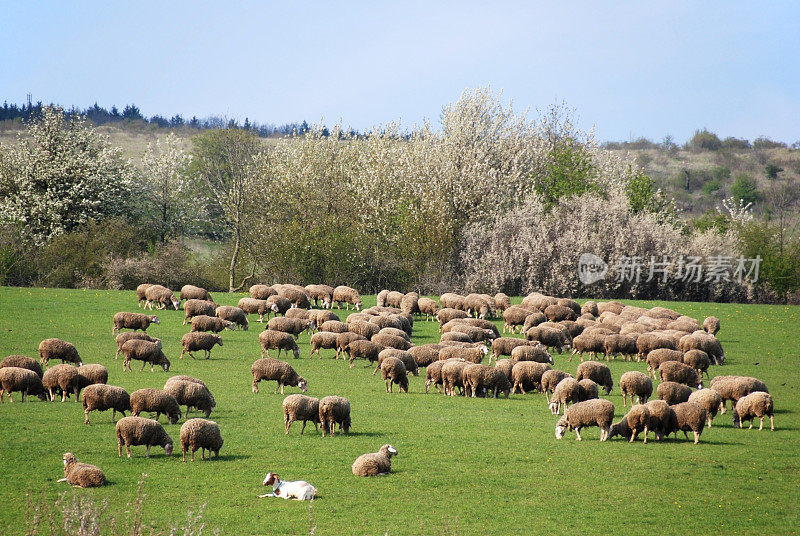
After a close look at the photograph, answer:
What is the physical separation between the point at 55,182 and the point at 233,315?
1129 inches

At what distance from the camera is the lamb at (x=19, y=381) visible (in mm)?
17641

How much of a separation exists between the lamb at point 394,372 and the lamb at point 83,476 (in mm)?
9927

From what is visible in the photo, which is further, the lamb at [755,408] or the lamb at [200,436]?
the lamb at [755,408]

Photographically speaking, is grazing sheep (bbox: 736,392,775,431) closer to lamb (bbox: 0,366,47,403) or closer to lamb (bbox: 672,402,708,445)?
lamb (bbox: 672,402,708,445)

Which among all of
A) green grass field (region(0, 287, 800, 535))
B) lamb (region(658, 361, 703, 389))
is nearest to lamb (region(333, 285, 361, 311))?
green grass field (region(0, 287, 800, 535))

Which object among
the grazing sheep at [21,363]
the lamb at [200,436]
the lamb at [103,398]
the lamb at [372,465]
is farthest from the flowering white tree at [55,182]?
the lamb at [372,465]

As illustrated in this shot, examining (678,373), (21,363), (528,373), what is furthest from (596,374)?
(21,363)

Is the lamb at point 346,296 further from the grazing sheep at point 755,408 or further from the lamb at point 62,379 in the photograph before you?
the grazing sheep at point 755,408

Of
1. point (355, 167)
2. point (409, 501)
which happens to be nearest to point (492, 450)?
point (409, 501)

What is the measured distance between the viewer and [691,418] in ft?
53.1

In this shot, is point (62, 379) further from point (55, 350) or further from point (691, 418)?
point (691, 418)

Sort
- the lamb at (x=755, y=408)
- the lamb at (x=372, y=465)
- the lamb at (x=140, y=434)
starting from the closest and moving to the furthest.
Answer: the lamb at (x=372, y=465)
the lamb at (x=140, y=434)
the lamb at (x=755, y=408)

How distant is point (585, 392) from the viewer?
18766mm

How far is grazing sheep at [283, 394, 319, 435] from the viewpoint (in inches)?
622
